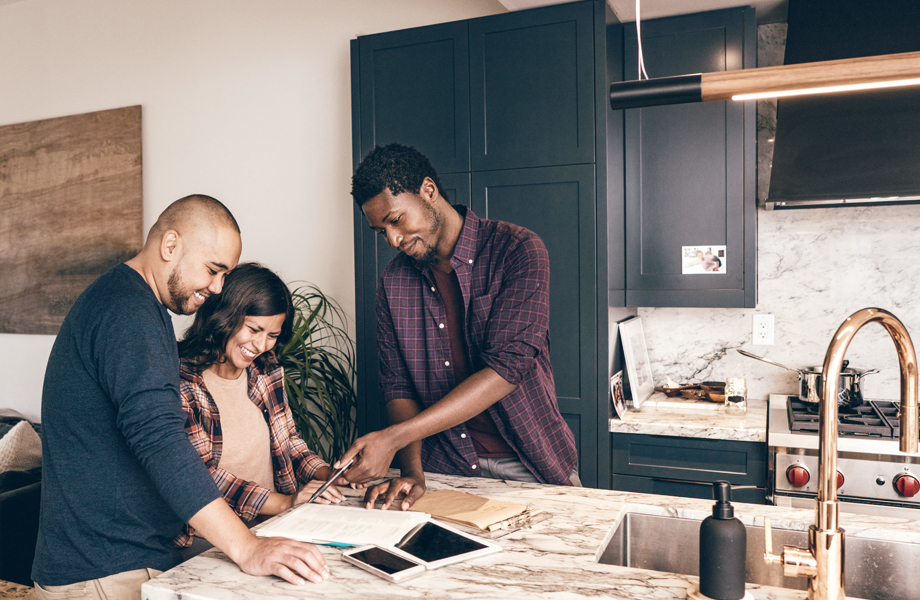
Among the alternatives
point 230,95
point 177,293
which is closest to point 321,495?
point 177,293

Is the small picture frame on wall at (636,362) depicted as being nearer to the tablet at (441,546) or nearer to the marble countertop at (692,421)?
the marble countertop at (692,421)

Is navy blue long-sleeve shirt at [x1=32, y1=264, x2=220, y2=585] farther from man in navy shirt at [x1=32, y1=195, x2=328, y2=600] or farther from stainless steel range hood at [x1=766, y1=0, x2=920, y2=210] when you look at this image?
stainless steel range hood at [x1=766, y1=0, x2=920, y2=210]

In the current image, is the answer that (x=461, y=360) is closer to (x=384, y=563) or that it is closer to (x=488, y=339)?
(x=488, y=339)

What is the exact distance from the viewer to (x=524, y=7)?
2.47 meters

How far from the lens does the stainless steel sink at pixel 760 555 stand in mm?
1274

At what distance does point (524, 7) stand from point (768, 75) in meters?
1.70

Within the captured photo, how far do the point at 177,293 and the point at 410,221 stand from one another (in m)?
0.62

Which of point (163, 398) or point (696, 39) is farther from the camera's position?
point (696, 39)

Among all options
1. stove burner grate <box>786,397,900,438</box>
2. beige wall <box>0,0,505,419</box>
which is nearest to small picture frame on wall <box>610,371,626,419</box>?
stove burner grate <box>786,397,900,438</box>

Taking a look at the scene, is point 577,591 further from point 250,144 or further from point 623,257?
point 250,144

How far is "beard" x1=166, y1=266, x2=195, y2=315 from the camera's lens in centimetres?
139

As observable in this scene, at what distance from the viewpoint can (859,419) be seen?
89.0 inches

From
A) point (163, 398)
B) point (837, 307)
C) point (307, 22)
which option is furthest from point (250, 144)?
point (837, 307)

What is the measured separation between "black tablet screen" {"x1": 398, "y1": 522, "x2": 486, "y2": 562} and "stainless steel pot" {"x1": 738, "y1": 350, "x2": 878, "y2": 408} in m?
1.56
